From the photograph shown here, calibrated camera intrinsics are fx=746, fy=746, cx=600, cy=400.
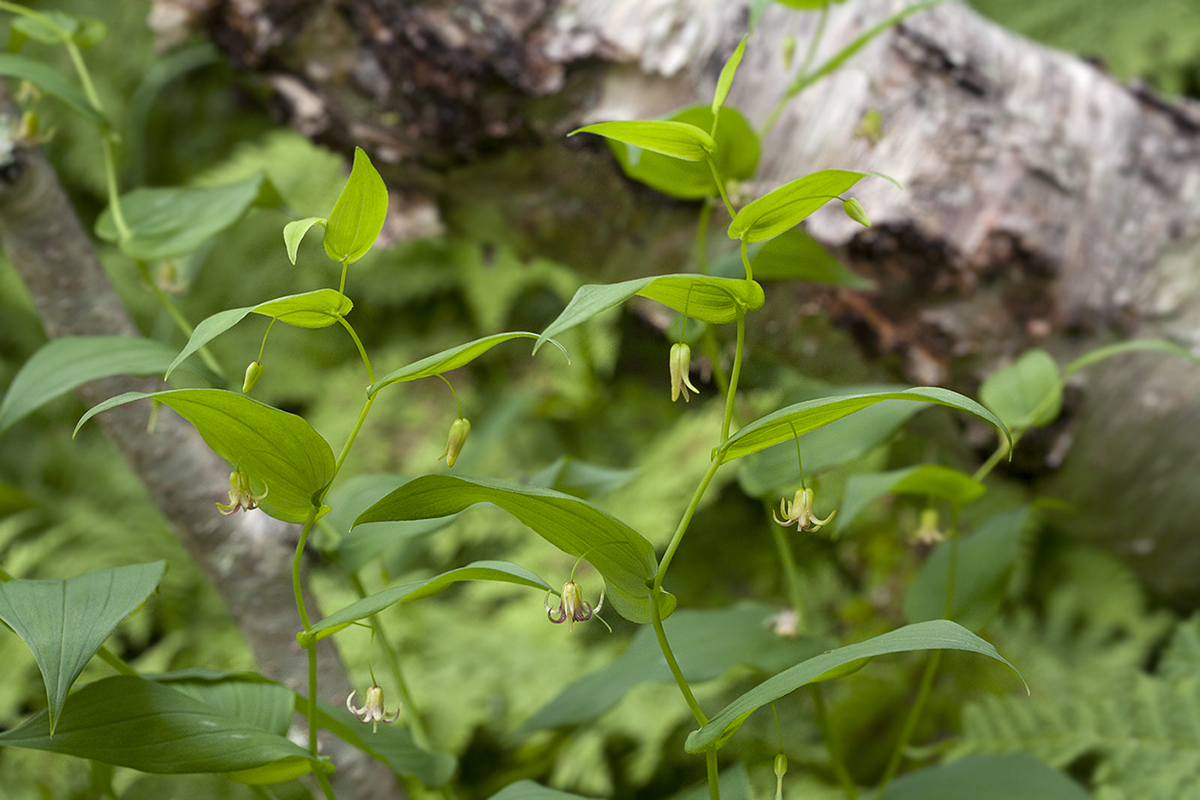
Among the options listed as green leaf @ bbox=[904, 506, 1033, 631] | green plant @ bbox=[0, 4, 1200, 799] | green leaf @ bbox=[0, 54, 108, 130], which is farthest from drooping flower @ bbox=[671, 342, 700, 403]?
green leaf @ bbox=[0, 54, 108, 130]

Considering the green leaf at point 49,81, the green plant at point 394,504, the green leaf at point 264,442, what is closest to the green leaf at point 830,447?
the green plant at point 394,504

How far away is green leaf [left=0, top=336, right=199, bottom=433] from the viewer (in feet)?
1.37

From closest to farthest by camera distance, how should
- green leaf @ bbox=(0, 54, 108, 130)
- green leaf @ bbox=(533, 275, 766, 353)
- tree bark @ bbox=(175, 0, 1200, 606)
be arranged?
green leaf @ bbox=(533, 275, 766, 353) → green leaf @ bbox=(0, 54, 108, 130) → tree bark @ bbox=(175, 0, 1200, 606)

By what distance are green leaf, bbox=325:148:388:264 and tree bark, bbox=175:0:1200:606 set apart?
560 millimetres

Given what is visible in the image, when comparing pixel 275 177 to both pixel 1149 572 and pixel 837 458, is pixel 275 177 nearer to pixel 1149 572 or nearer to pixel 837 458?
pixel 837 458

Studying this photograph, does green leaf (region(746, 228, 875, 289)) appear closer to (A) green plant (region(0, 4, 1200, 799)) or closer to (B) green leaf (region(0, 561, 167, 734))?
(A) green plant (region(0, 4, 1200, 799))

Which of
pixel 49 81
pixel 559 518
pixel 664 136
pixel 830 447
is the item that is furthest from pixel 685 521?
pixel 49 81

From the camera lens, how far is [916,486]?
1.62 ft

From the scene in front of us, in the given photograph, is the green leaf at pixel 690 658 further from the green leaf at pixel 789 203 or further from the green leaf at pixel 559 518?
the green leaf at pixel 789 203

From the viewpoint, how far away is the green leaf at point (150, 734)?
1.10 feet

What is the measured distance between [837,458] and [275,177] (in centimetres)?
126

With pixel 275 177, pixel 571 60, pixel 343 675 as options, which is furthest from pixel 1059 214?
pixel 275 177

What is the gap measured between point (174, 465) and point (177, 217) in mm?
190

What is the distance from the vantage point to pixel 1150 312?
2.65 feet
